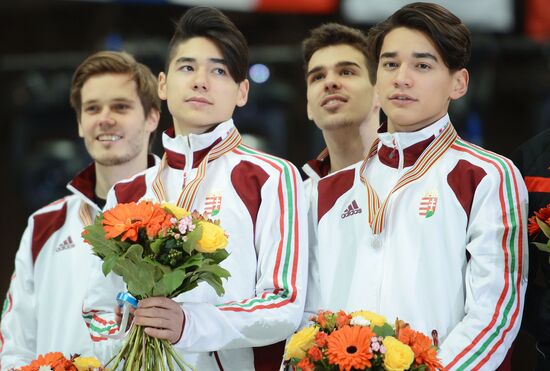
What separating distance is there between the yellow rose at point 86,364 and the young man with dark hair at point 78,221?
0.77 meters

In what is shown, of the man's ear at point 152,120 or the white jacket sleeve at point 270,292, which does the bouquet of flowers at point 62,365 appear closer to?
the white jacket sleeve at point 270,292

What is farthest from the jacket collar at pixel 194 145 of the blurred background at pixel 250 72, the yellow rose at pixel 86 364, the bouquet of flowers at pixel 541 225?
the blurred background at pixel 250 72

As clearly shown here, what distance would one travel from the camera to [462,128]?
272 inches

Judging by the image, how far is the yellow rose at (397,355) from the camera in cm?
253

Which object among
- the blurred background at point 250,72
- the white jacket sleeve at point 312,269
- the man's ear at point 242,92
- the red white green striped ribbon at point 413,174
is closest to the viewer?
the red white green striped ribbon at point 413,174

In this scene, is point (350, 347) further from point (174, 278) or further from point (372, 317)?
point (174, 278)

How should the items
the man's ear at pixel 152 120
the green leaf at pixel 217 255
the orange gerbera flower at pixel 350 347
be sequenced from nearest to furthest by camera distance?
the orange gerbera flower at pixel 350 347
the green leaf at pixel 217 255
the man's ear at pixel 152 120

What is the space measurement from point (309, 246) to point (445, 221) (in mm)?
466

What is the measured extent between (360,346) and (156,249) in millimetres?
570

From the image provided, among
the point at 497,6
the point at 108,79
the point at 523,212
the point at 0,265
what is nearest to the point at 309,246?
the point at 523,212

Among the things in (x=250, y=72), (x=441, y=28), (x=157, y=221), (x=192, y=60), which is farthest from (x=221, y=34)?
(x=250, y=72)

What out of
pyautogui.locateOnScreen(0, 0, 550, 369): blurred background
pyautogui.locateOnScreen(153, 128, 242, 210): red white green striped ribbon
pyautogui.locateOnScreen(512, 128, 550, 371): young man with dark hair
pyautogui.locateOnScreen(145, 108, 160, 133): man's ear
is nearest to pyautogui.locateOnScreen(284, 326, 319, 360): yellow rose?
pyautogui.locateOnScreen(153, 128, 242, 210): red white green striped ribbon

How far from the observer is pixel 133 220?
2686 millimetres

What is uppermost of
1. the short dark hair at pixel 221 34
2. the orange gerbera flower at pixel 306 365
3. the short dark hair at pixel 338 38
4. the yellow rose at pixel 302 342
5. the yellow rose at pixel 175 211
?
the short dark hair at pixel 338 38
